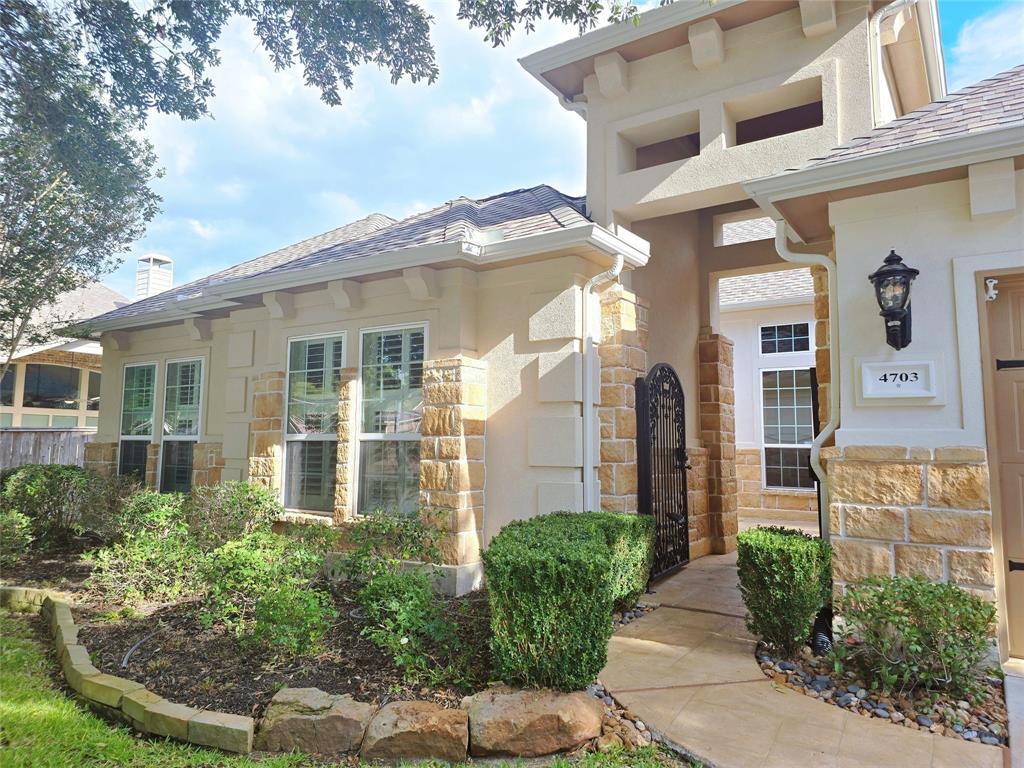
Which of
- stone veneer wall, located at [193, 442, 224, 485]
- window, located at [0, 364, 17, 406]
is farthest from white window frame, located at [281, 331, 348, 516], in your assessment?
window, located at [0, 364, 17, 406]

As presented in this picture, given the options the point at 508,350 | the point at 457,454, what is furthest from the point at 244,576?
the point at 508,350

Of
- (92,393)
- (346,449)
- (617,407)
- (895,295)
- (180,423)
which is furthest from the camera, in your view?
(92,393)

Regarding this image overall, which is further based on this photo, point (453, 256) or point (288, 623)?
point (453, 256)

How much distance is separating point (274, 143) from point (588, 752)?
4.59 meters

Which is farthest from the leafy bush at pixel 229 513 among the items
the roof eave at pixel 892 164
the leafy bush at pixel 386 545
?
the roof eave at pixel 892 164

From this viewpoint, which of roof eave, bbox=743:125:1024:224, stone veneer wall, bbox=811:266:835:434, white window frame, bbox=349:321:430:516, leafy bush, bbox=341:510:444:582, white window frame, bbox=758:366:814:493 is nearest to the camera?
roof eave, bbox=743:125:1024:224

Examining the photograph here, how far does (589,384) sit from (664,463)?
1.64m

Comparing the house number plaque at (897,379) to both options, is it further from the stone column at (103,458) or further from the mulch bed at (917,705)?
the stone column at (103,458)

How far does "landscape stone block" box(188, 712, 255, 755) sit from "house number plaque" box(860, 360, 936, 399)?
4.05m

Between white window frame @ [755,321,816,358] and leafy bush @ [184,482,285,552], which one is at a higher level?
white window frame @ [755,321,816,358]

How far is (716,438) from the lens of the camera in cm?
718

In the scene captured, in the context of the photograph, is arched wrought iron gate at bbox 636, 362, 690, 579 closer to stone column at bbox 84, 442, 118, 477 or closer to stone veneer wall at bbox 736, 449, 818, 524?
stone veneer wall at bbox 736, 449, 818, 524

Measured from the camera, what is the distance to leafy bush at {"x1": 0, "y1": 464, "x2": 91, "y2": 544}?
7465 mm

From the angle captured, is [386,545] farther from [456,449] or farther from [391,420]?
[391,420]
